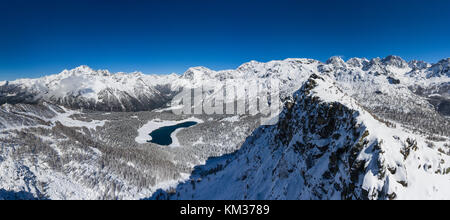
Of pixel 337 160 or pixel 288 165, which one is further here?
pixel 288 165

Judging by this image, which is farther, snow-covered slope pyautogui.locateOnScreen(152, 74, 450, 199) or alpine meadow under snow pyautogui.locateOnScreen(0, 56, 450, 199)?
alpine meadow under snow pyautogui.locateOnScreen(0, 56, 450, 199)

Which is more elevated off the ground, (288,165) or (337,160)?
(337,160)

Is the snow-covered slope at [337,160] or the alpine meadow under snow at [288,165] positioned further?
the alpine meadow under snow at [288,165]
